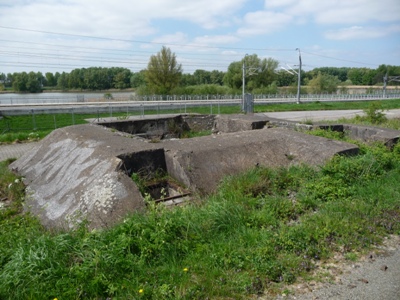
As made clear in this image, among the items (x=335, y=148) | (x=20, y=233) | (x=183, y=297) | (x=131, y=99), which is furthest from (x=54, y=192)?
(x=131, y=99)

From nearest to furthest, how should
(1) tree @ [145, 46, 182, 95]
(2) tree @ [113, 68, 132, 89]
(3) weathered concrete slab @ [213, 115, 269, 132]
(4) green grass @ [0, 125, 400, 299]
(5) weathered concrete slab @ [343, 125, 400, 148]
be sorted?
1. (4) green grass @ [0, 125, 400, 299]
2. (5) weathered concrete slab @ [343, 125, 400, 148]
3. (3) weathered concrete slab @ [213, 115, 269, 132]
4. (1) tree @ [145, 46, 182, 95]
5. (2) tree @ [113, 68, 132, 89]

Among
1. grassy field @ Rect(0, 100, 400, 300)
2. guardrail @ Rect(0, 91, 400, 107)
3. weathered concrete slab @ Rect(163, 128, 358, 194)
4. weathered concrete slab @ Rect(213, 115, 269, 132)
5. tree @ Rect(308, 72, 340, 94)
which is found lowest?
grassy field @ Rect(0, 100, 400, 300)

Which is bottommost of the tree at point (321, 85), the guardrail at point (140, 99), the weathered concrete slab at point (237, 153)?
the weathered concrete slab at point (237, 153)

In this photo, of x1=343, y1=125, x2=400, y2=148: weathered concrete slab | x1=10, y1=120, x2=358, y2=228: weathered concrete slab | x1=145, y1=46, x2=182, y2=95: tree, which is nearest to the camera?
x1=10, y1=120, x2=358, y2=228: weathered concrete slab

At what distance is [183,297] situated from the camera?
3096mm

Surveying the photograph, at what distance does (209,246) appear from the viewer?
3.97m

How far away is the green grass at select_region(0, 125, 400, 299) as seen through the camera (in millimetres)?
3232

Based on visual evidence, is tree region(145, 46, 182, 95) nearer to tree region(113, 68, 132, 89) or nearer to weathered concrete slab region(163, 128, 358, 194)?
tree region(113, 68, 132, 89)

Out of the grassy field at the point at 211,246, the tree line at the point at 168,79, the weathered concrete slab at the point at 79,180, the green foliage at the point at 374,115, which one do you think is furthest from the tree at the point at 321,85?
the grassy field at the point at 211,246

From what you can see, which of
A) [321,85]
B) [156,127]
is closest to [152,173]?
[156,127]

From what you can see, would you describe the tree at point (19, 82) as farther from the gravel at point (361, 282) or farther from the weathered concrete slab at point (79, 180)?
the gravel at point (361, 282)

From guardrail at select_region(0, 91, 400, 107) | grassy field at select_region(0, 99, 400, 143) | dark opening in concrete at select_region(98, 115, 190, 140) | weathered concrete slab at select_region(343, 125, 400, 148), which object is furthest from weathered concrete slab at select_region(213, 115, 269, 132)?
guardrail at select_region(0, 91, 400, 107)

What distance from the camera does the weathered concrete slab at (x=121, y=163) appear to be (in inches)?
216

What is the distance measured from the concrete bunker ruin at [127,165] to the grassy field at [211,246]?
693 mm
